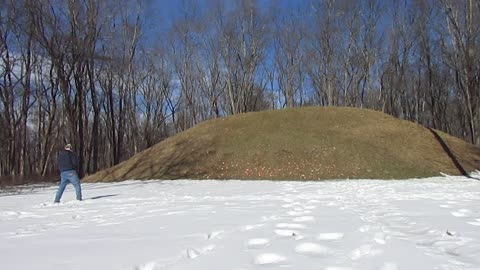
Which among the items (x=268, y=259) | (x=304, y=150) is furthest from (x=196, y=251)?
(x=304, y=150)

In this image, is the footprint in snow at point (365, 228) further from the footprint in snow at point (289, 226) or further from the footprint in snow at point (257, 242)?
the footprint in snow at point (257, 242)

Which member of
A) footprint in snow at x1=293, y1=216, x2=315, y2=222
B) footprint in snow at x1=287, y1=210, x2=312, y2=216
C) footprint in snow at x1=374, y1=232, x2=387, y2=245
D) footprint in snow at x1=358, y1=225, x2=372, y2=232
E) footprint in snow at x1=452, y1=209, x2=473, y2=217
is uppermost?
footprint in snow at x1=287, y1=210, x2=312, y2=216

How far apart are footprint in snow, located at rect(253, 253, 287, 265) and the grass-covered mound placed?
16.4 m

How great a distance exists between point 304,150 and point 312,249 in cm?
1873

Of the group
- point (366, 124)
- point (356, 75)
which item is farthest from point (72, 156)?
point (356, 75)

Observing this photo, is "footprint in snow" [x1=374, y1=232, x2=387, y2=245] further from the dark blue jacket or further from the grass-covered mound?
the grass-covered mound

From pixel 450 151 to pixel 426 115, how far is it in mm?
25989

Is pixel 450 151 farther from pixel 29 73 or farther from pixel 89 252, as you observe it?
pixel 29 73

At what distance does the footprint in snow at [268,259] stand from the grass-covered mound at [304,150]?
16.4 meters

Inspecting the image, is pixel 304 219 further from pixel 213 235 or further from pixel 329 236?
pixel 213 235

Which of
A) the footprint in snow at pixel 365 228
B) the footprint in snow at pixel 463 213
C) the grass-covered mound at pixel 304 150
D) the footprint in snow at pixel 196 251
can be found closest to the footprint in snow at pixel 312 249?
the footprint in snow at pixel 196 251

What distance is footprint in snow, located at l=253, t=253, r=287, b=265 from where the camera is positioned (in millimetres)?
4484

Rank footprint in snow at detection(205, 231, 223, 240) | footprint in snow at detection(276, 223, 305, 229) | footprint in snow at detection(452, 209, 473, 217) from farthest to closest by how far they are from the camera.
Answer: footprint in snow at detection(452, 209, 473, 217)
footprint in snow at detection(276, 223, 305, 229)
footprint in snow at detection(205, 231, 223, 240)

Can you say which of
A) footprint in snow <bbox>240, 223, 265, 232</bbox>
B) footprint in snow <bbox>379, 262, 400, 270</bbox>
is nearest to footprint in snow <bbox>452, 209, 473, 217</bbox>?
footprint in snow <bbox>240, 223, 265, 232</bbox>
